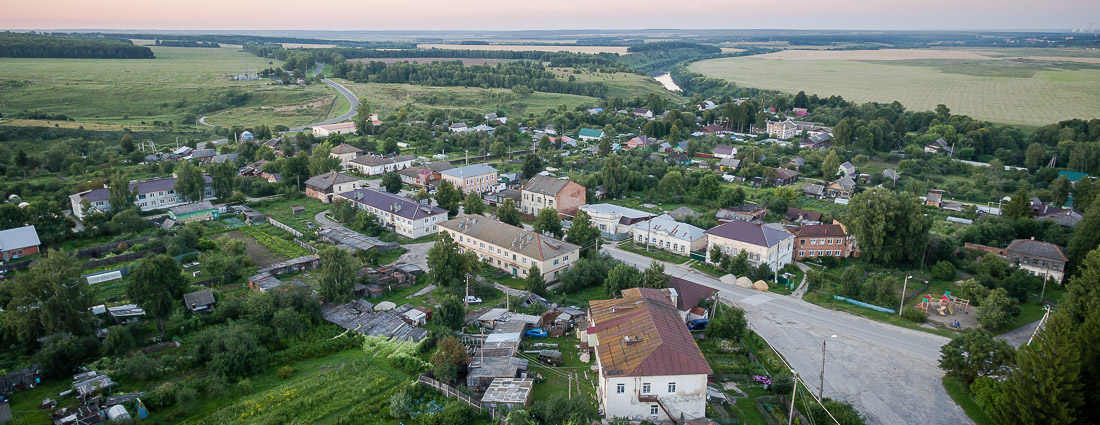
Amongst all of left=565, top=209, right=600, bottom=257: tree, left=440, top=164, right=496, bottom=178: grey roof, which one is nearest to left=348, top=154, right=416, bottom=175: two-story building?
left=440, top=164, right=496, bottom=178: grey roof

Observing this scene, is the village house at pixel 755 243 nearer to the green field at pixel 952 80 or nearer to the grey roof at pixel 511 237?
the grey roof at pixel 511 237

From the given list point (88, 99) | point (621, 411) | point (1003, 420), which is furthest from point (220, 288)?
point (88, 99)

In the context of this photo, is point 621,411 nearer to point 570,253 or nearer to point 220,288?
point 570,253

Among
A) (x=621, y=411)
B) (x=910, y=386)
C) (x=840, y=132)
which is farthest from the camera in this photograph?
(x=840, y=132)

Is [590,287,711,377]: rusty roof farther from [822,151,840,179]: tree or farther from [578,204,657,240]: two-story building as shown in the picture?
[822,151,840,179]: tree

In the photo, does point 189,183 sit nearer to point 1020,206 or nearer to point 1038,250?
point 1038,250

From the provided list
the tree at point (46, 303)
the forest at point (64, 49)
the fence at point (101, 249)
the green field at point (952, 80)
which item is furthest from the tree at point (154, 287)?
the forest at point (64, 49)
